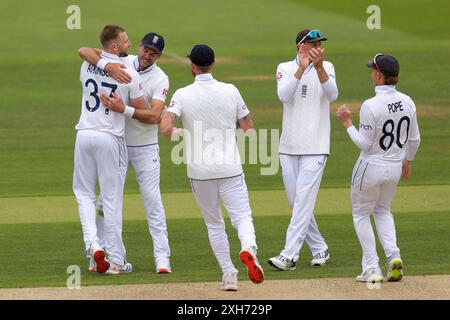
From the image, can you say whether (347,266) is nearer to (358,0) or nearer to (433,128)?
(433,128)

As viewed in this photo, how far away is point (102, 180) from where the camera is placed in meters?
11.8

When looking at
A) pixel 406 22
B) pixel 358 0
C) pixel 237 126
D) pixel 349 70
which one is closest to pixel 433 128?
pixel 349 70

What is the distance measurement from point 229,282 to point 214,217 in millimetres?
616

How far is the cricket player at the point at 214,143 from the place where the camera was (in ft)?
34.5

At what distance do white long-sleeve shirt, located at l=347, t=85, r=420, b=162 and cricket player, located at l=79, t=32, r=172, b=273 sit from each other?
7.22 feet

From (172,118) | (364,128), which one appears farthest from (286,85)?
(172,118)

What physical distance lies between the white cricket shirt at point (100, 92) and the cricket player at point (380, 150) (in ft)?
7.32

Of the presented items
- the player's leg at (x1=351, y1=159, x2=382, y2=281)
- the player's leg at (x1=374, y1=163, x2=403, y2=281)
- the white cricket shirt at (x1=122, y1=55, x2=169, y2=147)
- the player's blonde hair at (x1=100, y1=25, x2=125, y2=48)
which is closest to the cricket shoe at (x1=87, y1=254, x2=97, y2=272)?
the white cricket shirt at (x1=122, y1=55, x2=169, y2=147)

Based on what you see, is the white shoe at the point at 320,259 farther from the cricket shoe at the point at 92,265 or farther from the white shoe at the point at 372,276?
the cricket shoe at the point at 92,265

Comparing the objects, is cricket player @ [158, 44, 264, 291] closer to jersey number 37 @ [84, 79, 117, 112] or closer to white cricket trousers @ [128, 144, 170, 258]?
jersey number 37 @ [84, 79, 117, 112]

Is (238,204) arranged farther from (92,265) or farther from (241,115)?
(92,265)

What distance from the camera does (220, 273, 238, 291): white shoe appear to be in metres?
10.7

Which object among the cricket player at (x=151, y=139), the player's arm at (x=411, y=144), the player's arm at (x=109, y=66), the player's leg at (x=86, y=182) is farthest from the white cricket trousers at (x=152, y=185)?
the player's arm at (x=411, y=144)

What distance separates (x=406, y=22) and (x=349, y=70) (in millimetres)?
9665
